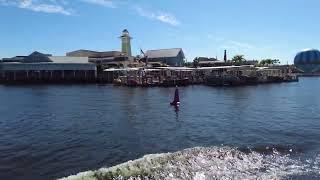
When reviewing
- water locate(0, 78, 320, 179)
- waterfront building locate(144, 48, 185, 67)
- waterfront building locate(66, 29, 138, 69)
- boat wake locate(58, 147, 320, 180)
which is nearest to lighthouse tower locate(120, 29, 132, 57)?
waterfront building locate(66, 29, 138, 69)

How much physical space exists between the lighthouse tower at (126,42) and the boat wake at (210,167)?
14339cm

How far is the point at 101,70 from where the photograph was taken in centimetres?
14850

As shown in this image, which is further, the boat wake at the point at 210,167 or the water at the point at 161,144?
the water at the point at 161,144

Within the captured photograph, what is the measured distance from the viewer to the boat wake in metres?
18.9

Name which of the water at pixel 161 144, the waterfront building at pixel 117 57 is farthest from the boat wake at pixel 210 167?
the waterfront building at pixel 117 57

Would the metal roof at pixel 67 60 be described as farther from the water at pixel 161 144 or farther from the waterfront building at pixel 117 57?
the water at pixel 161 144

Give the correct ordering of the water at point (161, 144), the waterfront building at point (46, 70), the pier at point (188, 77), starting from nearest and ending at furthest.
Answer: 1. the water at point (161, 144)
2. the pier at point (188, 77)
3. the waterfront building at point (46, 70)

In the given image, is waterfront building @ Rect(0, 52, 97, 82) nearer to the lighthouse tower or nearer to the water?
the lighthouse tower

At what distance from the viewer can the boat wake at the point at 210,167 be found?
61.9 ft

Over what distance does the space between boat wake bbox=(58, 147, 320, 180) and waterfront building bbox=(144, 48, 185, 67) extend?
153010mm

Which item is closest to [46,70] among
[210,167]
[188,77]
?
[188,77]

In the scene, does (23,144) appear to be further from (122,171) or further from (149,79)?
(149,79)

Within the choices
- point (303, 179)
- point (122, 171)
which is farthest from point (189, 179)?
point (303, 179)

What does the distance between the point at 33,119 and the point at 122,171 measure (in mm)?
22977
